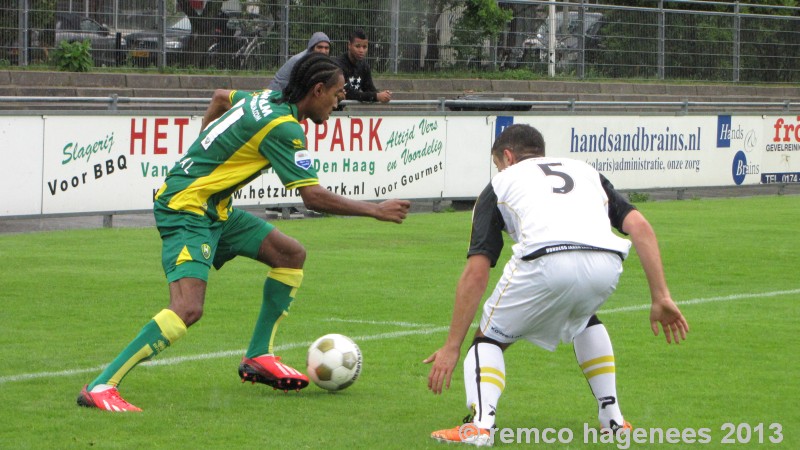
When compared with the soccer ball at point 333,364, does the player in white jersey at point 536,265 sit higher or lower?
higher

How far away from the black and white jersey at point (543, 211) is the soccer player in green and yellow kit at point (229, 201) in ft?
2.47

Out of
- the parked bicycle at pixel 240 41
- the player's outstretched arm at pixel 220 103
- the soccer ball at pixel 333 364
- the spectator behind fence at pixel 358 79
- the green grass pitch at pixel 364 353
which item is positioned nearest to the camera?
→ the green grass pitch at pixel 364 353

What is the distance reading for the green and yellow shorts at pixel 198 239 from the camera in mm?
6660

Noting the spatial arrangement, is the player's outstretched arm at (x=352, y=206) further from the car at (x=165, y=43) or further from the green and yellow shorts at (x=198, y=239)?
the car at (x=165, y=43)

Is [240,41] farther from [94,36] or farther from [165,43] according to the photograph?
[94,36]

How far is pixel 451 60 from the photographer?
26.1 m

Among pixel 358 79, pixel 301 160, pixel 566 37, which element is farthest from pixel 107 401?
pixel 566 37

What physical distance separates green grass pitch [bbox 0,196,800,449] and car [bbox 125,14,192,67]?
8314mm

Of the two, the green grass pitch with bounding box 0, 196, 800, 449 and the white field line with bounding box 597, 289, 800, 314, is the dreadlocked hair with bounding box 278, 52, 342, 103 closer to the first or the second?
the green grass pitch with bounding box 0, 196, 800, 449

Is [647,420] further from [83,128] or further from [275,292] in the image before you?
[83,128]

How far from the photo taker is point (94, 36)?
863 inches

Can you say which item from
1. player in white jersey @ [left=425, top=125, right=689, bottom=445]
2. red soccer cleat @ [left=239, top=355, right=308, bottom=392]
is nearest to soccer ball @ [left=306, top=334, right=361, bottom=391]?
red soccer cleat @ [left=239, top=355, right=308, bottom=392]

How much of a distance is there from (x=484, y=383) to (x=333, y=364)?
5.18ft

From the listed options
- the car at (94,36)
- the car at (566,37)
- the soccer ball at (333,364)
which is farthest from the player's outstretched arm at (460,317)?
the car at (566,37)
